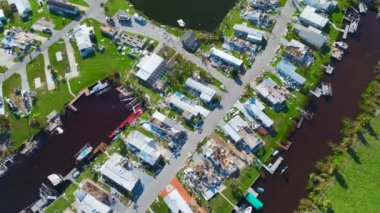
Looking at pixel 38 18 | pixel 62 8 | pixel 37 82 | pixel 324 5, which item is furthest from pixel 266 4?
pixel 37 82

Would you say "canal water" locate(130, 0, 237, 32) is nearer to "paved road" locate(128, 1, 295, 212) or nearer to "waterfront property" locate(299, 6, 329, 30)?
"paved road" locate(128, 1, 295, 212)

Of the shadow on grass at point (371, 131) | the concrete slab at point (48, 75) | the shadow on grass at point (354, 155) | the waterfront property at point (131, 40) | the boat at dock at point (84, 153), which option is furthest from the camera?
the waterfront property at point (131, 40)

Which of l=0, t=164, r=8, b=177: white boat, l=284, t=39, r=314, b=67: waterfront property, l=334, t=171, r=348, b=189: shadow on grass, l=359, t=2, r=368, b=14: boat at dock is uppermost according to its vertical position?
l=359, t=2, r=368, b=14: boat at dock

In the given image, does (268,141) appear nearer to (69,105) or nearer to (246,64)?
(246,64)

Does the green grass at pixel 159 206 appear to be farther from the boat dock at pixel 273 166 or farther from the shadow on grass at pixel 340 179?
the shadow on grass at pixel 340 179

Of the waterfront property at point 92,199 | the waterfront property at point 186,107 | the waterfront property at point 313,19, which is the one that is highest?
the waterfront property at point 313,19

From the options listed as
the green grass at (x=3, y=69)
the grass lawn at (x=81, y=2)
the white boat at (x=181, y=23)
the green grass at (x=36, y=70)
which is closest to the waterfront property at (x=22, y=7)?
the grass lawn at (x=81, y=2)

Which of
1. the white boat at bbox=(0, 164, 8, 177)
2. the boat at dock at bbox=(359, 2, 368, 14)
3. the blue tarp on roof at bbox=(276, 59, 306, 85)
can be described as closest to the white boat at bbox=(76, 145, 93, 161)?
the white boat at bbox=(0, 164, 8, 177)
